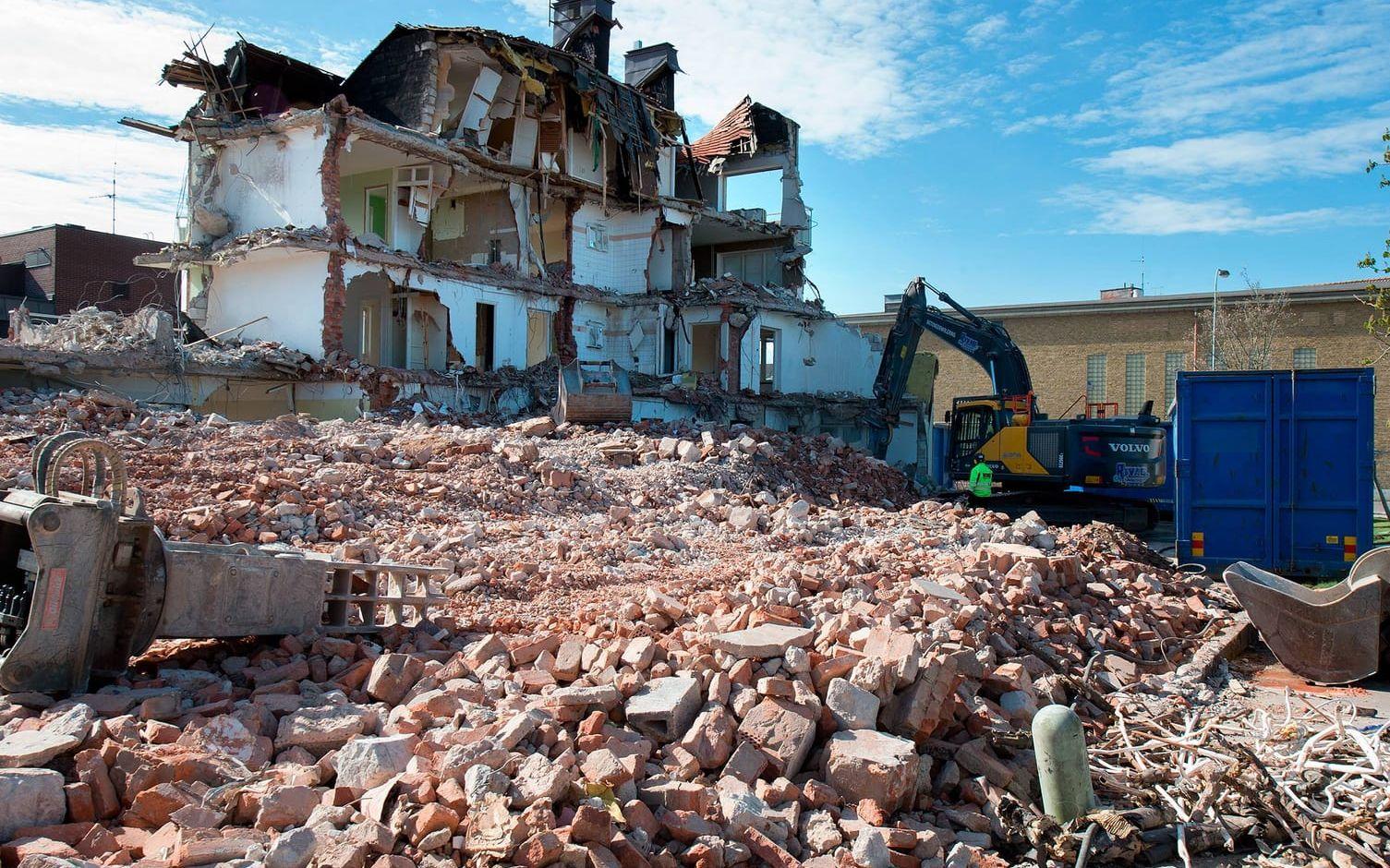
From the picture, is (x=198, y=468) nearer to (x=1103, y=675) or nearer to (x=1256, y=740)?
(x=1103, y=675)

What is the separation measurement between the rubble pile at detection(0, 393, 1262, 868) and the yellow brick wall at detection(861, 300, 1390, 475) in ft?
92.3

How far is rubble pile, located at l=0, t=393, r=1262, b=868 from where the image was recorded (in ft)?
12.5

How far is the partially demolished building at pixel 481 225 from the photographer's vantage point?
21.0m

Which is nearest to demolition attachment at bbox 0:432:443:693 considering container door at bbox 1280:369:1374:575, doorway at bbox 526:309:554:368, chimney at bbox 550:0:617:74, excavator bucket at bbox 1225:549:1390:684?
excavator bucket at bbox 1225:549:1390:684

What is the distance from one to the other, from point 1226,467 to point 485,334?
57.1 feet

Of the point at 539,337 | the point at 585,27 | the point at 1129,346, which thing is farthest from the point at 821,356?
the point at 1129,346

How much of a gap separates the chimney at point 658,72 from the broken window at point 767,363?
8117 mm

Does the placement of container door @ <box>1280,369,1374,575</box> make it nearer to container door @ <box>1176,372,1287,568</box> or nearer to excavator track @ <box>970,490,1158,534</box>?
container door @ <box>1176,372,1287,568</box>

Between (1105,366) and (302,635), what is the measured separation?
35955mm

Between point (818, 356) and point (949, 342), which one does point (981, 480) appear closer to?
point (949, 342)

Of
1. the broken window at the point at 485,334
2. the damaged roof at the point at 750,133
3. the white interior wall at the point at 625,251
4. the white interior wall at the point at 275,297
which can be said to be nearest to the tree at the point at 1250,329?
the damaged roof at the point at 750,133

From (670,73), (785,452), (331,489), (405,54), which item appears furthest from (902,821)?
(670,73)

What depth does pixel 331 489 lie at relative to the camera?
10727mm

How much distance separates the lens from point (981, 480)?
16656mm
